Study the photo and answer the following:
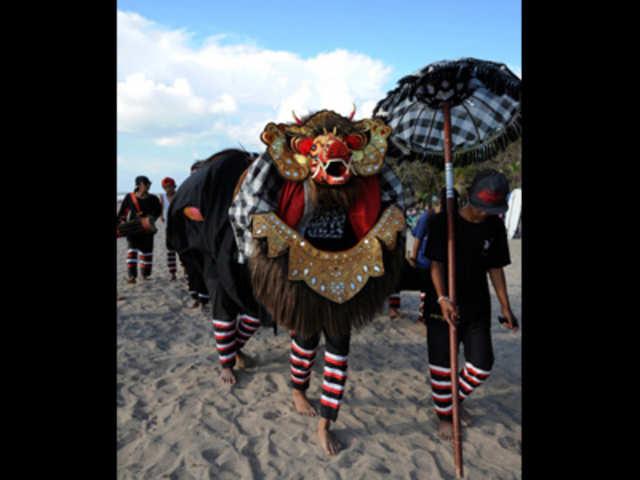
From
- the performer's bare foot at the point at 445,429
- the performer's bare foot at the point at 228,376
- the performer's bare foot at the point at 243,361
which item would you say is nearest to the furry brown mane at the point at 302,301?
the performer's bare foot at the point at 445,429

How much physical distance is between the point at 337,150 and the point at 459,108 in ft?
5.18

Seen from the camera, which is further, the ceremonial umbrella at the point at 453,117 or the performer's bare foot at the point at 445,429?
the performer's bare foot at the point at 445,429

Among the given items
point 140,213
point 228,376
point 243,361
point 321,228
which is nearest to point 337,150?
point 321,228

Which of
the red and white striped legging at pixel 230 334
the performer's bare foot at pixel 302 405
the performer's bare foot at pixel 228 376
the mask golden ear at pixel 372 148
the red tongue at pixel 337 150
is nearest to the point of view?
the red tongue at pixel 337 150

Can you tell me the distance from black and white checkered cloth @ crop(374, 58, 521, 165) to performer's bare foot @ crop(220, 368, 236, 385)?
8.74 ft

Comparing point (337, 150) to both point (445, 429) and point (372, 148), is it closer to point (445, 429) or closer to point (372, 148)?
point (372, 148)

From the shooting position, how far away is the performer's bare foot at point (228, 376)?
11.8 feet

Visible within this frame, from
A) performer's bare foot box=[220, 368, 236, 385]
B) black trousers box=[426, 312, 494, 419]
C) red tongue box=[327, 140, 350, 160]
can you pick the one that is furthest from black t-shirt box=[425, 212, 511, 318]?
performer's bare foot box=[220, 368, 236, 385]

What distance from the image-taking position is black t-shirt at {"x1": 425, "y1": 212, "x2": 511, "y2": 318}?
2680 millimetres

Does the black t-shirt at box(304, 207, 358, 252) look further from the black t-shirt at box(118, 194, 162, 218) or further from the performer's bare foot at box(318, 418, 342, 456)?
the black t-shirt at box(118, 194, 162, 218)

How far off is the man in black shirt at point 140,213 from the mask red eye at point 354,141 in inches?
218

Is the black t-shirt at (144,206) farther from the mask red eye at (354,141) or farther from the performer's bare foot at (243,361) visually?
the mask red eye at (354,141)

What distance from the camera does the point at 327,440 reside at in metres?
2.67

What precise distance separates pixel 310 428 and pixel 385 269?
1.40 m
